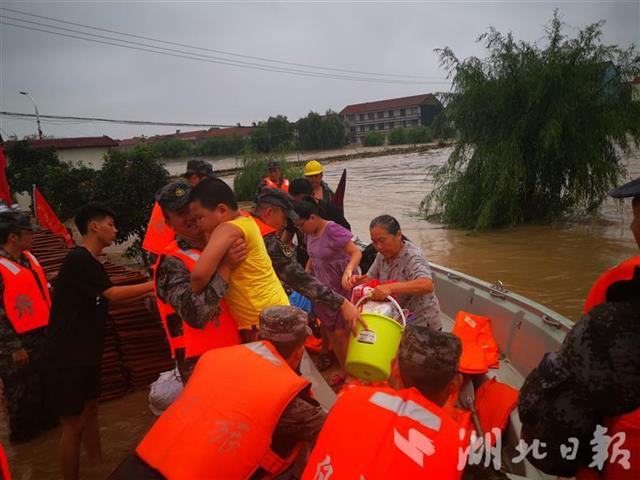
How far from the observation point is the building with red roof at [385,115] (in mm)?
66625

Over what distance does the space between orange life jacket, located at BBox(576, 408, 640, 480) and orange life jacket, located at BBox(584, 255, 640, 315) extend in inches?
13.7

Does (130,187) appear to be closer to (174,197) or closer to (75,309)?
(75,309)

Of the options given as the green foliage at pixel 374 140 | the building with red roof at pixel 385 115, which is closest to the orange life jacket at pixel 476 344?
the green foliage at pixel 374 140

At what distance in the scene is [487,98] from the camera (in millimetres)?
10328

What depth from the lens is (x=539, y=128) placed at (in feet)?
33.2

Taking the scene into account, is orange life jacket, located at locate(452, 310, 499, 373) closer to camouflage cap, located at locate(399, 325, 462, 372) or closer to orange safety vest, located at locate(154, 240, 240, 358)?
camouflage cap, located at locate(399, 325, 462, 372)

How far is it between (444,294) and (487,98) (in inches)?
298

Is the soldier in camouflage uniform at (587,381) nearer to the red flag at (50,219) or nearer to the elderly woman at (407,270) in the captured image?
the elderly woman at (407,270)

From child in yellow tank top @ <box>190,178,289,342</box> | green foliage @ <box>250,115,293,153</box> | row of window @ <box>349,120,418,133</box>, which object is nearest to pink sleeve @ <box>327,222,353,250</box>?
child in yellow tank top @ <box>190,178,289,342</box>

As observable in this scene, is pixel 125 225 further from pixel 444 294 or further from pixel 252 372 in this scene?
pixel 252 372

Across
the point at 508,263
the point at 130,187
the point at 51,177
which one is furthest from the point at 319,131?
the point at 130,187

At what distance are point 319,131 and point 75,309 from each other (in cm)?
5388

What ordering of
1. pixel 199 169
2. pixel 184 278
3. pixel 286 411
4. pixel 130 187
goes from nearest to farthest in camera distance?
pixel 286 411 < pixel 184 278 < pixel 199 169 < pixel 130 187

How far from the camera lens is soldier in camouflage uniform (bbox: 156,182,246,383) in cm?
194
